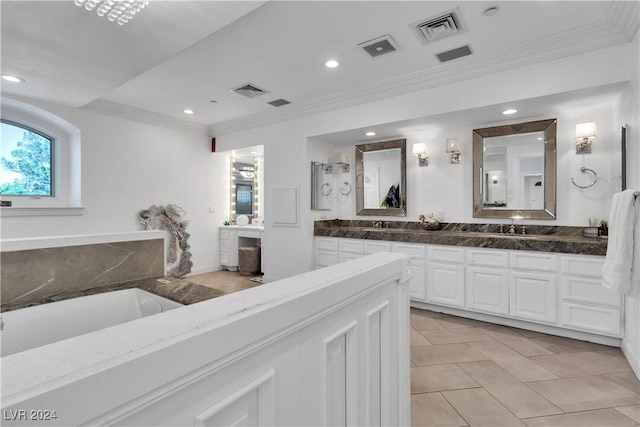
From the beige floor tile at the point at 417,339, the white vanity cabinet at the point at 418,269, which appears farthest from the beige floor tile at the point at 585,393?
the white vanity cabinet at the point at 418,269

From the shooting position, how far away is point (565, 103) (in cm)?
295

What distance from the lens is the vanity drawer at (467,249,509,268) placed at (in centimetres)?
303

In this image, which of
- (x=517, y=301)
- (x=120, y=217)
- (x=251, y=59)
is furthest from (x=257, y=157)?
(x=517, y=301)

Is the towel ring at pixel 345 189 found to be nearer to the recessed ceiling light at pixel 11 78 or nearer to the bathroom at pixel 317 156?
the bathroom at pixel 317 156

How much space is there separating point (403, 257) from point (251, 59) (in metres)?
2.65

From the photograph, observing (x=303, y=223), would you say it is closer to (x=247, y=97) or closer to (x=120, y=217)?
(x=247, y=97)

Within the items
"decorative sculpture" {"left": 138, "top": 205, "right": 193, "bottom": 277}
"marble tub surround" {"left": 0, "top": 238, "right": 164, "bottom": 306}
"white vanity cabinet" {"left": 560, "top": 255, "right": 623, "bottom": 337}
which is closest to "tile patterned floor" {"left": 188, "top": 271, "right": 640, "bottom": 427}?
"white vanity cabinet" {"left": 560, "top": 255, "right": 623, "bottom": 337}

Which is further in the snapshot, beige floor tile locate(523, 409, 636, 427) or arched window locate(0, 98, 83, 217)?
arched window locate(0, 98, 83, 217)

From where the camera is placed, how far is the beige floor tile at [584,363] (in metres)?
2.24

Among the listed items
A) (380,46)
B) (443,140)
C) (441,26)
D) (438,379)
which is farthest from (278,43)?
(438,379)

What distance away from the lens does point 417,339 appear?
280 cm

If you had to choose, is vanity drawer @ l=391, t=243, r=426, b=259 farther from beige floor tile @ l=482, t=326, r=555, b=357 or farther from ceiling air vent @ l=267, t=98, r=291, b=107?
ceiling air vent @ l=267, t=98, r=291, b=107

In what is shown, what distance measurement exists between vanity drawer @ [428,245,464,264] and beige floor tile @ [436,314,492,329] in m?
0.62

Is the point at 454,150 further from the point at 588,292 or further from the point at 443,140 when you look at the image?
the point at 588,292
